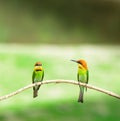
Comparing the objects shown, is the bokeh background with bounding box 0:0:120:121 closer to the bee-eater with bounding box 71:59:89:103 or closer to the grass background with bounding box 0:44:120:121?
the grass background with bounding box 0:44:120:121

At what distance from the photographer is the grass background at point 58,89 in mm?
1412

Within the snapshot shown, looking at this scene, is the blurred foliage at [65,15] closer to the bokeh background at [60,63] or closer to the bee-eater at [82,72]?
the bokeh background at [60,63]

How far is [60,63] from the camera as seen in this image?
1500 millimetres

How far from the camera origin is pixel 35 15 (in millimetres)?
3457

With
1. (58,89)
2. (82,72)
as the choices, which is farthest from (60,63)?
(82,72)

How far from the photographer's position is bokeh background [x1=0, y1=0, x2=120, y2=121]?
4.38 feet

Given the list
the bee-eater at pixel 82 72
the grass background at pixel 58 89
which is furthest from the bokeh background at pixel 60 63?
the bee-eater at pixel 82 72

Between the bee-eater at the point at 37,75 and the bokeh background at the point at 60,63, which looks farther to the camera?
the bokeh background at the point at 60,63

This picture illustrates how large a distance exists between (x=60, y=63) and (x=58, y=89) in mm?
152

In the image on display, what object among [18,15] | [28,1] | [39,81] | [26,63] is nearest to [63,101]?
[26,63]

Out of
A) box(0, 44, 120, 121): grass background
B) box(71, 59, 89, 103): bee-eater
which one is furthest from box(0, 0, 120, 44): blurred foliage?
box(71, 59, 89, 103): bee-eater

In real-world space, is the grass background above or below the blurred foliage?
below

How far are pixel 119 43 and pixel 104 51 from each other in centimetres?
101

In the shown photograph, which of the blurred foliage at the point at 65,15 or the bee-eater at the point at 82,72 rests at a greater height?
the blurred foliage at the point at 65,15
